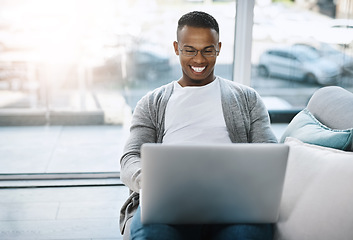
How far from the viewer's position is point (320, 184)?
4.38 ft

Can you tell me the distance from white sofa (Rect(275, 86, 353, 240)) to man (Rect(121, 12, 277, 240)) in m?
0.21

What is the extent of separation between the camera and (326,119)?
1.67 meters

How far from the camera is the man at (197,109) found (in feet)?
5.47

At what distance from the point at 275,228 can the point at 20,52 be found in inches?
71.7

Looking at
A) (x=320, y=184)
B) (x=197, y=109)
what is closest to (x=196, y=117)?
(x=197, y=109)

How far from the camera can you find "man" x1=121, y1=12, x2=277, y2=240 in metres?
1.67

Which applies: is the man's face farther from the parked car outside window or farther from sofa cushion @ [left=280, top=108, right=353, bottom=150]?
the parked car outside window

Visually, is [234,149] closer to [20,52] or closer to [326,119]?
[326,119]

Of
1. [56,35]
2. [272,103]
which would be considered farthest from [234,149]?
[272,103]

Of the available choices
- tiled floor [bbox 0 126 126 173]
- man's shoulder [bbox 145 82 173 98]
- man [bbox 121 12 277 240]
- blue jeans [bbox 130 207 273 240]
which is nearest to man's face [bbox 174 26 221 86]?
man [bbox 121 12 277 240]

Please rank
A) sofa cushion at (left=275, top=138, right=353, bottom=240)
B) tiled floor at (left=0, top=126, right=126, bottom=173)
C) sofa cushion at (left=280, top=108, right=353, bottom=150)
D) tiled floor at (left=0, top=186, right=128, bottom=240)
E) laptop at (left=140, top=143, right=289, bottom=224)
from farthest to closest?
tiled floor at (left=0, top=126, right=126, bottom=173), tiled floor at (left=0, top=186, right=128, bottom=240), sofa cushion at (left=280, top=108, right=353, bottom=150), sofa cushion at (left=275, top=138, right=353, bottom=240), laptop at (left=140, top=143, right=289, bottom=224)

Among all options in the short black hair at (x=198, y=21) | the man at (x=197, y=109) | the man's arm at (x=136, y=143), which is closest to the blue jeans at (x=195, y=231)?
the man's arm at (x=136, y=143)

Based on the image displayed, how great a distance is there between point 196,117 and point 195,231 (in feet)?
1.58

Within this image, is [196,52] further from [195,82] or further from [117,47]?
[117,47]
